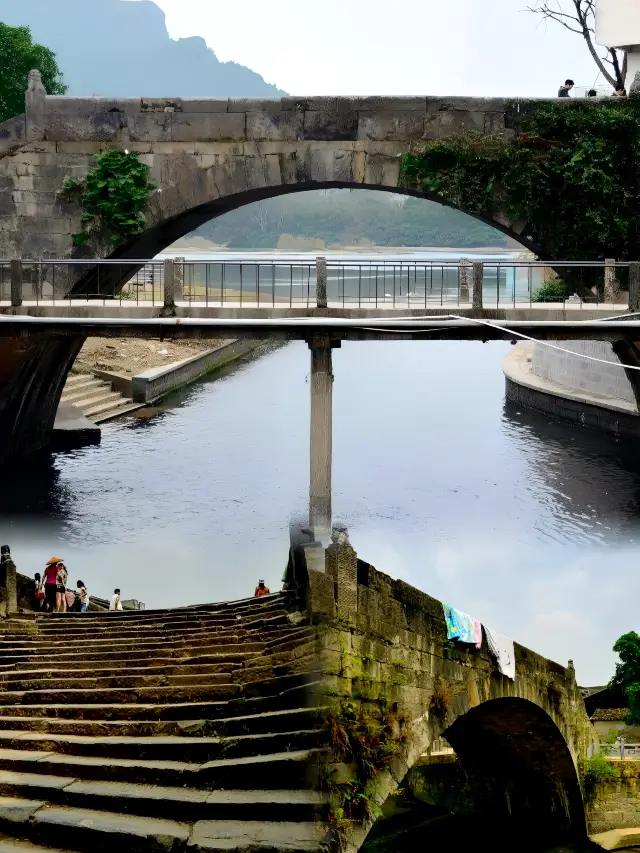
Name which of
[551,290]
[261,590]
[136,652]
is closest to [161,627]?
[136,652]

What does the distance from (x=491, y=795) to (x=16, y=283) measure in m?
10.7

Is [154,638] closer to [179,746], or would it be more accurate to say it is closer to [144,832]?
[179,746]

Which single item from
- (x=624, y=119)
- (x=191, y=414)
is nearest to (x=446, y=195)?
(x=624, y=119)

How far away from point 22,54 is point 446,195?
15766mm

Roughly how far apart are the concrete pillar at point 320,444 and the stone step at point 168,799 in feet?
17.7

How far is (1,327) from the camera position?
1323 centimetres

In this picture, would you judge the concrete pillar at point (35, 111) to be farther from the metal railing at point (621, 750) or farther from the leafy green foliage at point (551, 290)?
the metal railing at point (621, 750)

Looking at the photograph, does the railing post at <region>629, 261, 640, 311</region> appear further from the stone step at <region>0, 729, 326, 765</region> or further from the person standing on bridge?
the stone step at <region>0, 729, 326, 765</region>

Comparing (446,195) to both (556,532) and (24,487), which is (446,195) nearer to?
(556,532)

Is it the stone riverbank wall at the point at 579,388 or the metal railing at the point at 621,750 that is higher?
the stone riverbank wall at the point at 579,388

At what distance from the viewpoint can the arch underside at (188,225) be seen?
15.2 meters

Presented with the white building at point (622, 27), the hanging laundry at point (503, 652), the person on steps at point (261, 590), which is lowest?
the hanging laundry at point (503, 652)

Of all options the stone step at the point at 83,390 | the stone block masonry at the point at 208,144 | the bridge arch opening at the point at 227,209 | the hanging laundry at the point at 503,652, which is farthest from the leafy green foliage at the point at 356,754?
the stone step at the point at 83,390

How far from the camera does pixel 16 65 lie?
27406mm
